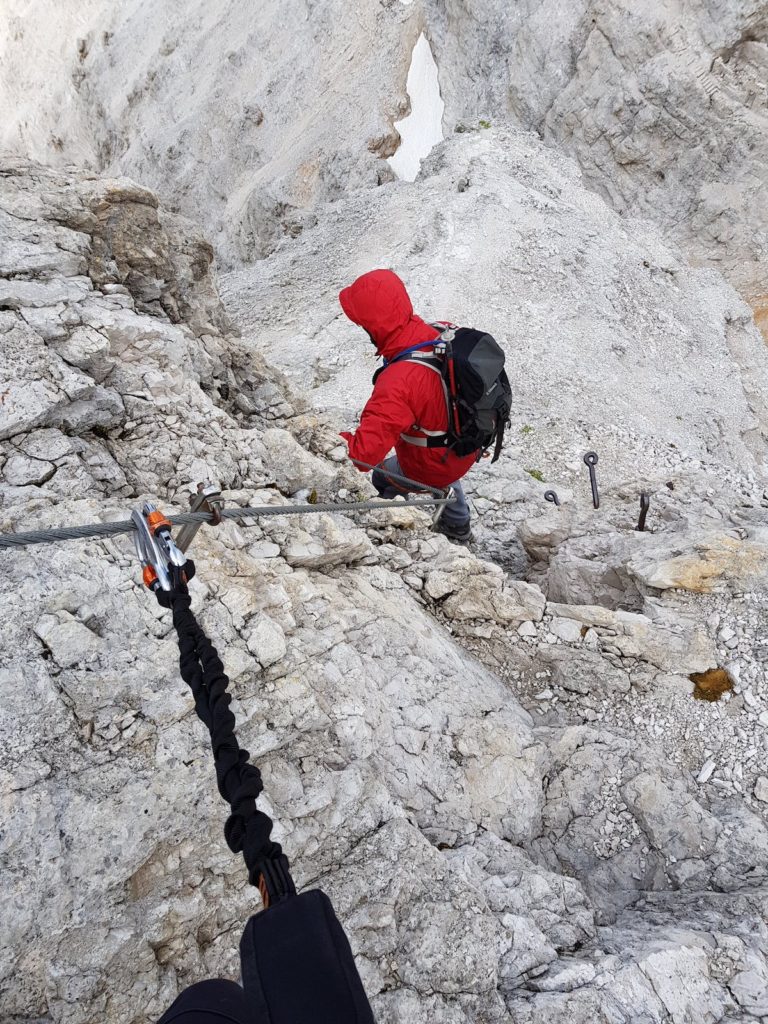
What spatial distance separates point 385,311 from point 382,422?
89 centimetres

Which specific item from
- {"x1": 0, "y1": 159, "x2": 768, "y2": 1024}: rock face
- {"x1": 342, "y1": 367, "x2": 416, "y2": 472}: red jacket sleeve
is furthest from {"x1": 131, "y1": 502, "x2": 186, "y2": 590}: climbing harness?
{"x1": 342, "y1": 367, "x2": 416, "y2": 472}: red jacket sleeve

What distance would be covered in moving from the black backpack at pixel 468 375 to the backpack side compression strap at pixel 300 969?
4014 millimetres

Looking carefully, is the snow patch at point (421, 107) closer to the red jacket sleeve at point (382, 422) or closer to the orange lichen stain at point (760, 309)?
the orange lichen stain at point (760, 309)

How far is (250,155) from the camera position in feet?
93.7

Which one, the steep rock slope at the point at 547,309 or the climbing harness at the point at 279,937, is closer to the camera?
the climbing harness at the point at 279,937

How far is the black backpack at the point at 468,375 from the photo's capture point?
4887mm

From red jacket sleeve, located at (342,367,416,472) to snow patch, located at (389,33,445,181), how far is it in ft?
81.5

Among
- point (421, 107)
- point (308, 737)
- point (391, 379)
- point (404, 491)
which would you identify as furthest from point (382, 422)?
A: point (421, 107)

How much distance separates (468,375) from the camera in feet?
16.0

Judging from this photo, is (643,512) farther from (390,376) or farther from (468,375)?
(390,376)

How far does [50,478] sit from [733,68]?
23.9m

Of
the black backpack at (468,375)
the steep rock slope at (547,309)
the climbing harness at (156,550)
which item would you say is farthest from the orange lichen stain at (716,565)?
the climbing harness at (156,550)

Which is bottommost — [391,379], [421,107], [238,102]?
[238,102]

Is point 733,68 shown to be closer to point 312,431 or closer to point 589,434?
point 589,434
